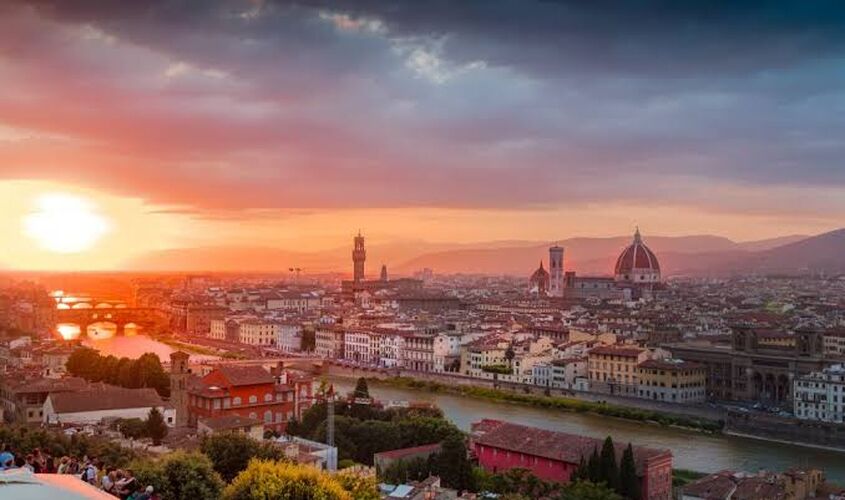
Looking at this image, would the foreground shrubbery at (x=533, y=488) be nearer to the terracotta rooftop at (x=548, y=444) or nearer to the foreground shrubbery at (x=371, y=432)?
the terracotta rooftop at (x=548, y=444)

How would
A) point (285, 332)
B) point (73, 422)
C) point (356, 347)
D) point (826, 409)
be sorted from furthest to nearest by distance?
1. point (285, 332)
2. point (356, 347)
3. point (826, 409)
4. point (73, 422)

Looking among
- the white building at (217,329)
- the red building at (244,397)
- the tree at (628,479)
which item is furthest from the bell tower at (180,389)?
the white building at (217,329)

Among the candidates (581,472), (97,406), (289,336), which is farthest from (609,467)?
(289,336)

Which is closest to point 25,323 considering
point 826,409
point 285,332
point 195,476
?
point 285,332

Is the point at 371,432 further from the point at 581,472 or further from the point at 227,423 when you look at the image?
the point at 581,472

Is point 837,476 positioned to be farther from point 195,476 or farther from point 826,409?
point 195,476

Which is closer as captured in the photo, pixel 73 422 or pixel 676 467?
pixel 73 422
